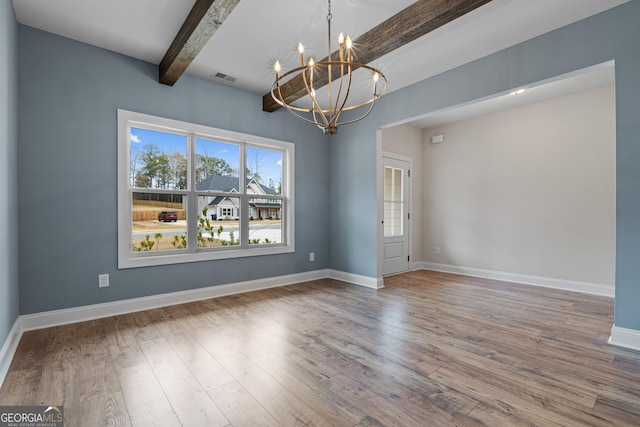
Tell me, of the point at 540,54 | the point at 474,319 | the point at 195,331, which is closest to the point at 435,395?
the point at 474,319

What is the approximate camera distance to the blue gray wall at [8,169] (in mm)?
2090

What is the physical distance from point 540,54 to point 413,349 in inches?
118

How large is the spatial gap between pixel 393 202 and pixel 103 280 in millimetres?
4471

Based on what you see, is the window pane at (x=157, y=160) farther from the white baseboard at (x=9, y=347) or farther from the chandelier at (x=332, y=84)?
the white baseboard at (x=9, y=347)

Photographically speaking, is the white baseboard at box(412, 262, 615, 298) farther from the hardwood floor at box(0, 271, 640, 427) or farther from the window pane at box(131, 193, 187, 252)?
the window pane at box(131, 193, 187, 252)

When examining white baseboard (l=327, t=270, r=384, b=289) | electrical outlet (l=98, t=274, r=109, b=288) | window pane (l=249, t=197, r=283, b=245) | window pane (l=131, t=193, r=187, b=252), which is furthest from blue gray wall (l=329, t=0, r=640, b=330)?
electrical outlet (l=98, t=274, r=109, b=288)

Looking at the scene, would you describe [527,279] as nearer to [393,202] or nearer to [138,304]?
[393,202]

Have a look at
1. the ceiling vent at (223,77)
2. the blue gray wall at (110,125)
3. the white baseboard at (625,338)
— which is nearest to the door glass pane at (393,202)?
the blue gray wall at (110,125)

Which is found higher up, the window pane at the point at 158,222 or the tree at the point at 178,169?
the tree at the point at 178,169

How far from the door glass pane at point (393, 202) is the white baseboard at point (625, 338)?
3.19 m

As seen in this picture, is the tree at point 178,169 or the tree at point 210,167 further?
the tree at point 210,167

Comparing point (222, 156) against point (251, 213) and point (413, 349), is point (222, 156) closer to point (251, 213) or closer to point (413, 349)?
point (251, 213)

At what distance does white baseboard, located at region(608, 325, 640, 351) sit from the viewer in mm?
2404

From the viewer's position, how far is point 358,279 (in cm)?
470
